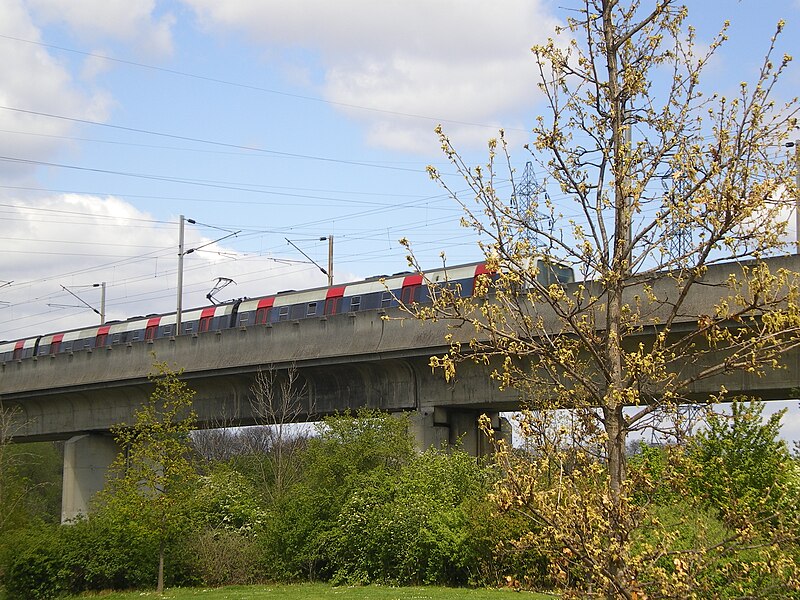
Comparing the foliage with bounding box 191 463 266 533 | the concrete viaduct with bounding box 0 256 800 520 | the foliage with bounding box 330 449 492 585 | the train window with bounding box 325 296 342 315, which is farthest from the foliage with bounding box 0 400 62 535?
A: the train window with bounding box 325 296 342 315

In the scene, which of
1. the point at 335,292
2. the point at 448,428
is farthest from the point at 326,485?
the point at 335,292

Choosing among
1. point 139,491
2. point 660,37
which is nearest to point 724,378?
point 139,491

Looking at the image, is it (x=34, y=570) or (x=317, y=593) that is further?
(x=34, y=570)

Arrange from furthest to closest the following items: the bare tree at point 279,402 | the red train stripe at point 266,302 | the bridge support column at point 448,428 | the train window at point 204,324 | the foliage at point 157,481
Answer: the train window at point 204,324 < the red train stripe at point 266,302 < the bare tree at point 279,402 < the bridge support column at point 448,428 < the foliage at point 157,481

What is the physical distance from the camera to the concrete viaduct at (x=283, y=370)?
28000 millimetres

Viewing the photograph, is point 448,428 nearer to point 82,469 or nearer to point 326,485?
point 326,485

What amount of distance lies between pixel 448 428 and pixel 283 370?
6413mm

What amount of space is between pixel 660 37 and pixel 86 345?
4837cm

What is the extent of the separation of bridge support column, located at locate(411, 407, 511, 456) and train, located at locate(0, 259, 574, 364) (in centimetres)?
382

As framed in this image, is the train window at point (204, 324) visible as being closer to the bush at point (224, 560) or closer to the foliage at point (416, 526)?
the bush at point (224, 560)

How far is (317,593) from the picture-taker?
21.8 m

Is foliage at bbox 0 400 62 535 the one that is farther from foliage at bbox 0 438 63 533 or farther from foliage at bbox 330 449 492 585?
foliage at bbox 330 449 492 585

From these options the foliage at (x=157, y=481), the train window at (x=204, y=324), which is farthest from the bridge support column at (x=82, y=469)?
the foliage at (x=157, y=481)

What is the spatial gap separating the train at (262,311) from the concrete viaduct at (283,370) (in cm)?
91
